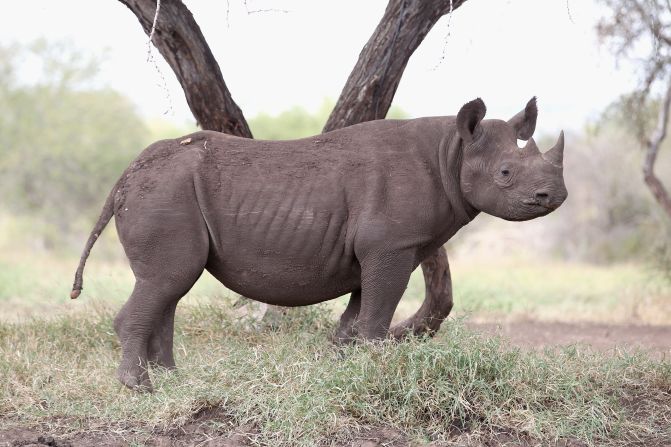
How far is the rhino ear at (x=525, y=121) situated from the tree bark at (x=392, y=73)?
1.90m

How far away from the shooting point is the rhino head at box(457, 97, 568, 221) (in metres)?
5.56

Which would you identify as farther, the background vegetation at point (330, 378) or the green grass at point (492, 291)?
the green grass at point (492, 291)

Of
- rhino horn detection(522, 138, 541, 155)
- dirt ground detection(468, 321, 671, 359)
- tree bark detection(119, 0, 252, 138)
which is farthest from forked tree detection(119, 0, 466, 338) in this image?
rhino horn detection(522, 138, 541, 155)

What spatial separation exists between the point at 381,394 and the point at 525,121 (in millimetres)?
2166

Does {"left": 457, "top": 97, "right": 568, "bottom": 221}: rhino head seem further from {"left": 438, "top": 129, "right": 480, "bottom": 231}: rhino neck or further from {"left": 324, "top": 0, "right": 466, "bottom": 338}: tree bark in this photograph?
{"left": 324, "top": 0, "right": 466, "bottom": 338}: tree bark

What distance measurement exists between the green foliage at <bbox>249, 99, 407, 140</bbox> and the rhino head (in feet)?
87.3

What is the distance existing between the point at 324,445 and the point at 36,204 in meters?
23.3

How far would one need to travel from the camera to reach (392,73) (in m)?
7.76

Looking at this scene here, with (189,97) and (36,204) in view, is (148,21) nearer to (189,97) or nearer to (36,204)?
(189,97)

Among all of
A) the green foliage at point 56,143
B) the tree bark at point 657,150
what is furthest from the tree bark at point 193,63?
the green foliage at point 56,143

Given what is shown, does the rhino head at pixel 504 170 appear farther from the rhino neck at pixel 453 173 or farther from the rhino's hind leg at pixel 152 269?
the rhino's hind leg at pixel 152 269

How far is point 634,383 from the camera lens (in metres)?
5.95

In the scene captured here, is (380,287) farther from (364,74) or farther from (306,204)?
(364,74)

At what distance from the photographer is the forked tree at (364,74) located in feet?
24.5
